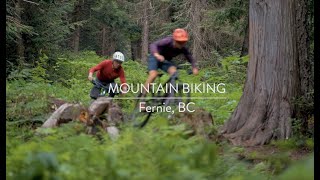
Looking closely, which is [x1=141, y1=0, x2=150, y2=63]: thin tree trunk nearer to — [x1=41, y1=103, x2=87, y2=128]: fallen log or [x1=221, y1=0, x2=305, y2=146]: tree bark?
[x1=221, y1=0, x2=305, y2=146]: tree bark

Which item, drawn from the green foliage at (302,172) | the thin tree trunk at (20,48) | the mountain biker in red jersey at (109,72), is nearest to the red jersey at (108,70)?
the mountain biker in red jersey at (109,72)

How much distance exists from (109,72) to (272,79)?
11.7 ft

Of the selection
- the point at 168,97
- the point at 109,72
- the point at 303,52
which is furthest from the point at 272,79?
the point at 109,72

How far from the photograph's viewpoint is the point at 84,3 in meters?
32.9

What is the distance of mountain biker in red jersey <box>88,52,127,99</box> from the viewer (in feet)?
32.1

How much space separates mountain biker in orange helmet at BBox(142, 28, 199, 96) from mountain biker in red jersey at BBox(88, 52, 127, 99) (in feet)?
6.12

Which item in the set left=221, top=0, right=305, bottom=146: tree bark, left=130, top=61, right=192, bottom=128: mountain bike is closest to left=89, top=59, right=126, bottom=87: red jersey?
left=130, top=61, right=192, bottom=128: mountain bike

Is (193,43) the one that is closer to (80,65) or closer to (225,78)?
(80,65)

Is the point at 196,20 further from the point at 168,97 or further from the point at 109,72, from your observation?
the point at 168,97

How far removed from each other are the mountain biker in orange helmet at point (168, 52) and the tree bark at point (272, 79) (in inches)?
60.5

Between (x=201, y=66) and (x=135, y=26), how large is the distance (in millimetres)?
13457

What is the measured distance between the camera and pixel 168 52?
25.7ft

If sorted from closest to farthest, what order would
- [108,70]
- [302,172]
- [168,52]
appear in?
[302,172] < [168,52] < [108,70]

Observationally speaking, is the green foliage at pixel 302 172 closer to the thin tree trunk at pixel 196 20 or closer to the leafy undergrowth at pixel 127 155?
the leafy undergrowth at pixel 127 155
